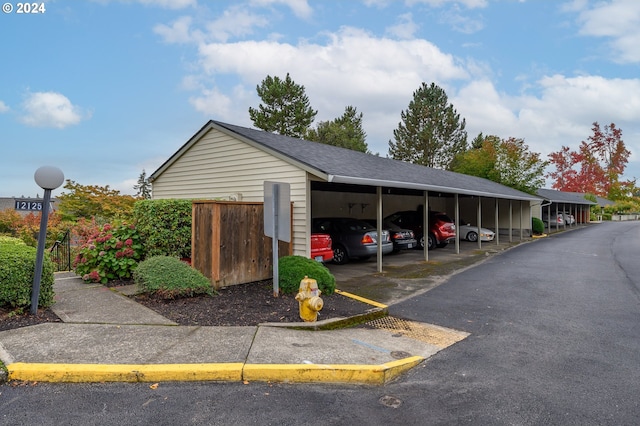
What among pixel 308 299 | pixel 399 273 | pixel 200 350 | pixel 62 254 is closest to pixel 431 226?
pixel 399 273

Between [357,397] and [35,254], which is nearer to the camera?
[357,397]

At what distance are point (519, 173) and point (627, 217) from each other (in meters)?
43.2

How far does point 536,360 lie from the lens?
4.39 metres

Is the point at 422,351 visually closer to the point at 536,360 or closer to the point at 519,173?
the point at 536,360

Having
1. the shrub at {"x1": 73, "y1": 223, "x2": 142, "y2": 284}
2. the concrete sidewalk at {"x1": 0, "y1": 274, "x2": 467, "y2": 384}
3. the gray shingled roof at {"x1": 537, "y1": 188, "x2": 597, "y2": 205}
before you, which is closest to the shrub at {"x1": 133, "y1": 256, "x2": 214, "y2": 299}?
the concrete sidewalk at {"x1": 0, "y1": 274, "x2": 467, "y2": 384}

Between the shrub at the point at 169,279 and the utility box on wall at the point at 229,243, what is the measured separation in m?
0.53

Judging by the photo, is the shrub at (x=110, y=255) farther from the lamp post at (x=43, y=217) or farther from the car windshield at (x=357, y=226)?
the car windshield at (x=357, y=226)

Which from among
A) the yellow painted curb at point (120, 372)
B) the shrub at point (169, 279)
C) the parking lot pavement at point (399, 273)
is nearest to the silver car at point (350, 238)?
the parking lot pavement at point (399, 273)

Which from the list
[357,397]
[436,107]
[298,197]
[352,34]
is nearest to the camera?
[357,397]

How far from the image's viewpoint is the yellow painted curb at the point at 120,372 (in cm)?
367

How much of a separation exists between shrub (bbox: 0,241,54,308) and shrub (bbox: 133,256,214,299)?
128cm

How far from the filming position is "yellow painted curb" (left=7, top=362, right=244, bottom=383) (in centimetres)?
367

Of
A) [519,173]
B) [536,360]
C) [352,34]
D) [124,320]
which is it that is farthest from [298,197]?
[519,173]

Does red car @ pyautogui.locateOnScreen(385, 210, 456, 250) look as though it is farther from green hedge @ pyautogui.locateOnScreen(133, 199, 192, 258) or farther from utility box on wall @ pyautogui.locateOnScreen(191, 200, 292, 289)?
green hedge @ pyautogui.locateOnScreen(133, 199, 192, 258)
